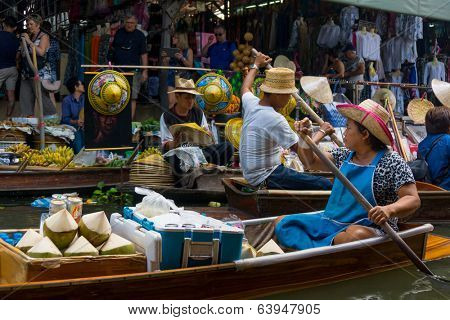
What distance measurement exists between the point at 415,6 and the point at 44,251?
7111 millimetres

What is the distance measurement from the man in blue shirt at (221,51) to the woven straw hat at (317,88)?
109 inches

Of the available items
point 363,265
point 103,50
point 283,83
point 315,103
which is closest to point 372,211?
point 363,265

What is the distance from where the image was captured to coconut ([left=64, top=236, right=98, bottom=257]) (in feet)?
11.8

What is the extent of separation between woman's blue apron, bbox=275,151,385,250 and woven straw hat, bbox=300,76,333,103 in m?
3.94

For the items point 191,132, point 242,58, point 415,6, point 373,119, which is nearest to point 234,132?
point 191,132

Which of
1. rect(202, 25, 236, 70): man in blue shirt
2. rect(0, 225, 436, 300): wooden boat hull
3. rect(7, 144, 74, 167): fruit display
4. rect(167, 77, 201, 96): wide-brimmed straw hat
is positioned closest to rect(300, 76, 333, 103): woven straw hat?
rect(167, 77, 201, 96): wide-brimmed straw hat

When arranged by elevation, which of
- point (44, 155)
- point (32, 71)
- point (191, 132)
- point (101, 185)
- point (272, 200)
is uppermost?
point (32, 71)

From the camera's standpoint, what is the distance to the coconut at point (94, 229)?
12.4 feet

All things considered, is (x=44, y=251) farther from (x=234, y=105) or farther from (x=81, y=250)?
(x=234, y=105)

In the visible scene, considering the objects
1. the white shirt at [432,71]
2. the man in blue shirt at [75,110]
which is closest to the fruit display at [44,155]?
the man in blue shirt at [75,110]

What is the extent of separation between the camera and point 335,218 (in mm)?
4699

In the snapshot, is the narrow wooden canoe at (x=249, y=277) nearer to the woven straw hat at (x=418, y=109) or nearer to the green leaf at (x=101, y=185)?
the green leaf at (x=101, y=185)

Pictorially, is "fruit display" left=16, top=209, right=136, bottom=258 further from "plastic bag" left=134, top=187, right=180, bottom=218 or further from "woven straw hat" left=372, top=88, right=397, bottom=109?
"woven straw hat" left=372, top=88, right=397, bottom=109

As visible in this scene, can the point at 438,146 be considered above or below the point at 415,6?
below
